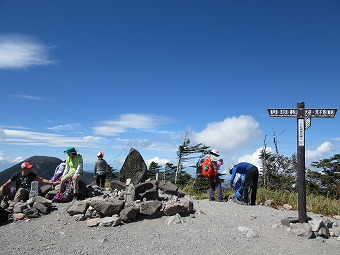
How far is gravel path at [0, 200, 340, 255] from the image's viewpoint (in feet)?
21.2

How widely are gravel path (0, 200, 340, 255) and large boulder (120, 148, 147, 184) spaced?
3.24 meters

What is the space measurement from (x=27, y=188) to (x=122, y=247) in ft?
18.1

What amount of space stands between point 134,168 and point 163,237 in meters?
4.95

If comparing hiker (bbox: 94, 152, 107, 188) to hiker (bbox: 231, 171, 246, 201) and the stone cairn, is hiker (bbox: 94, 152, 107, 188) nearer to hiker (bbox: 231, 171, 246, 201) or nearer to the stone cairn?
the stone cairn

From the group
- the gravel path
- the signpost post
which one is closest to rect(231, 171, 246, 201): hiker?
the gravel path

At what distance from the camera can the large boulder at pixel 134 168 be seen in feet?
38.6

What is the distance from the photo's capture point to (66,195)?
34.7 feet

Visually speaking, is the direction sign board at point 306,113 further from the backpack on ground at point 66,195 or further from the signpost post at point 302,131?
the backpack on ground at point 66,195

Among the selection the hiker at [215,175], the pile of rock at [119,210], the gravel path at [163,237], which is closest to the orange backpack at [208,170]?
the hiker at [215,175]

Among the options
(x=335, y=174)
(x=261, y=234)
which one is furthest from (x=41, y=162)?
(x=335, y=174)

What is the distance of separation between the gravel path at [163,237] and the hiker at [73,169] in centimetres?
159

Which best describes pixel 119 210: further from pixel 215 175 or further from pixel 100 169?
pixel 100 169

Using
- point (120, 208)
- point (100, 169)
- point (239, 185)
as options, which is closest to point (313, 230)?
point (239, 185)

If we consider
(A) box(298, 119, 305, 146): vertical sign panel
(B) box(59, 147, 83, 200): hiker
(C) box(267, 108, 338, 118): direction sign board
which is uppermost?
(C) box(267, 108, 338, 118): direction sign board
